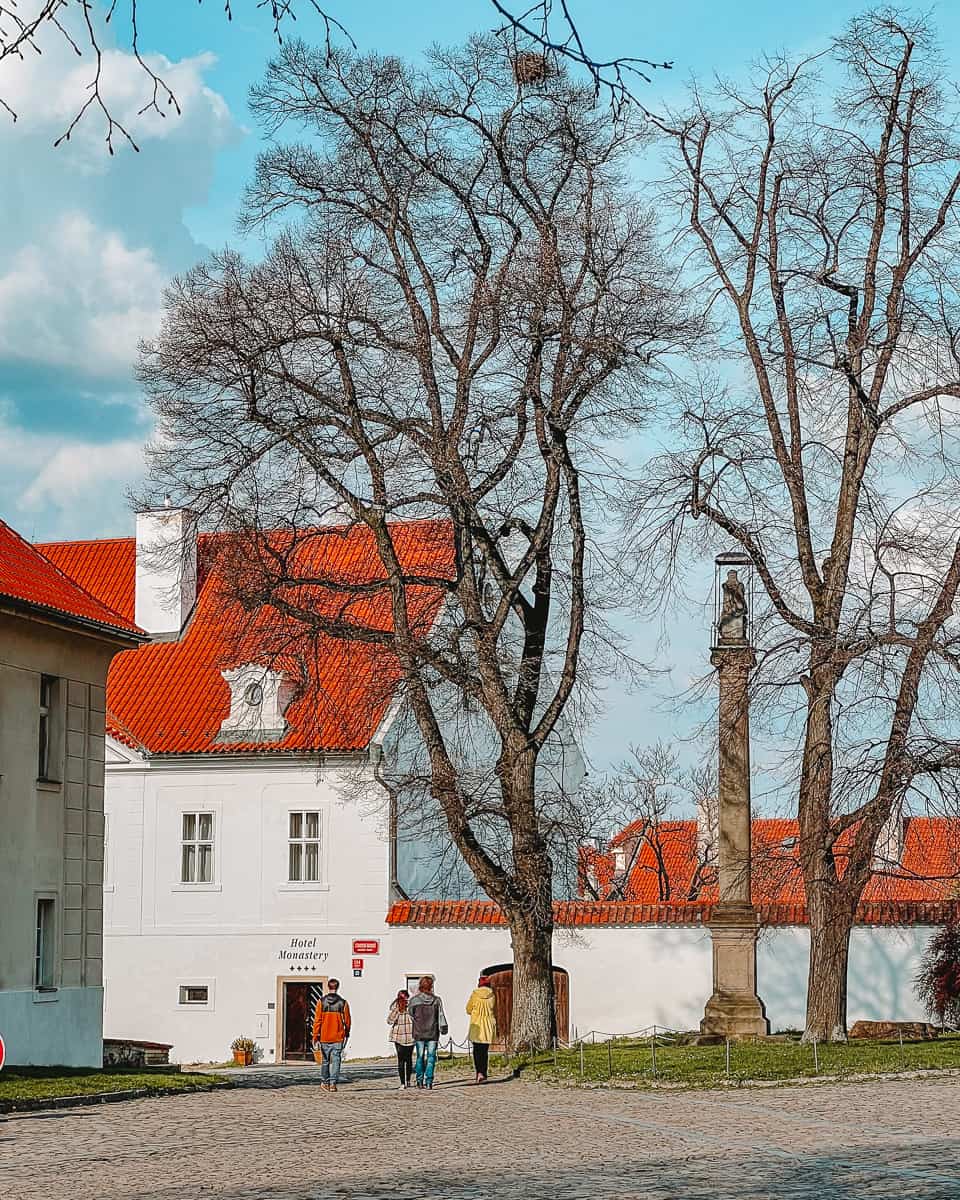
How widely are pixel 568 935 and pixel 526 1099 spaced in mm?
14065

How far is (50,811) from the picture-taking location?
92.5 ft

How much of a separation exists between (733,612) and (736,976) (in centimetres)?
614

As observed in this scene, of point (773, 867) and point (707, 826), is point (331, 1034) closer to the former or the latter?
point (773, 867)

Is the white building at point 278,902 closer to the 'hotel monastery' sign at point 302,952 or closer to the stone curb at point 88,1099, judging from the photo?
the 'hotel monastery' sign at point 302,952

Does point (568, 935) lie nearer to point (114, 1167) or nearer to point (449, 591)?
point (449, 591)

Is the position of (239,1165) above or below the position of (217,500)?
below

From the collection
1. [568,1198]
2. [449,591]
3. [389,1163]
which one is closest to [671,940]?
[449,591]

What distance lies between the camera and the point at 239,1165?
48.4 ft

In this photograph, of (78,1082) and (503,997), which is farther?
(503,997)

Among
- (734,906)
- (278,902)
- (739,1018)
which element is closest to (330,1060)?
(739,1018)

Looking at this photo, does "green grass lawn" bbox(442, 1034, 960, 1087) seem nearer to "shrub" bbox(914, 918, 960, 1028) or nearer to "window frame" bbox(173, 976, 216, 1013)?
"shrub" bbox(914, 918, 960, 1028)

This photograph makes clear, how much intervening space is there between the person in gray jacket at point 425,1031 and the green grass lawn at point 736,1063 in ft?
6.01

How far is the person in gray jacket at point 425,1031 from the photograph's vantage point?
81.9 ft

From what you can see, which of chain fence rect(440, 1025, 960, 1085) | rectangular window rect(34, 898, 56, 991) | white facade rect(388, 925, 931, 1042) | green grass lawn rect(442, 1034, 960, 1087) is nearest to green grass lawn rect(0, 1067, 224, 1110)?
rectangular window rect(34, 898, 56, 991)
